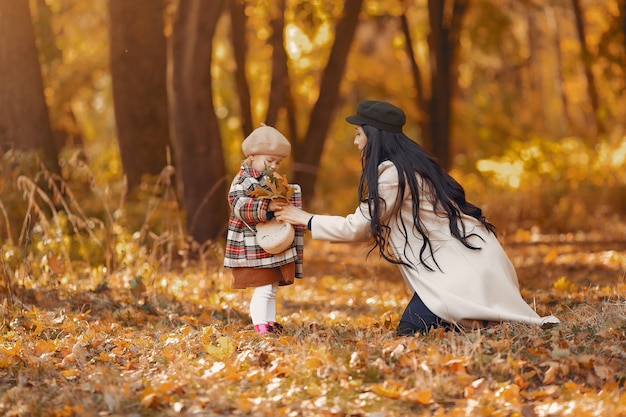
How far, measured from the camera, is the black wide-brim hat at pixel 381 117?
591 cm

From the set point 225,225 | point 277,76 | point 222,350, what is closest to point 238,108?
point 277,76

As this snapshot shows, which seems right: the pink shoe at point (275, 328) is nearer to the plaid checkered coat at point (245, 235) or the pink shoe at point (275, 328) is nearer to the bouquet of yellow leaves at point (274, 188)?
the plaid checkered coat at point (245, 235)

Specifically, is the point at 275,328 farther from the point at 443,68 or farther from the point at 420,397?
the point at 443,68

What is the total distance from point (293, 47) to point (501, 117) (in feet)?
27.4

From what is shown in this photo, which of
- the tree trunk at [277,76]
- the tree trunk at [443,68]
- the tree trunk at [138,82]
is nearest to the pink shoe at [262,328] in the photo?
the tree trunk at [138,82]

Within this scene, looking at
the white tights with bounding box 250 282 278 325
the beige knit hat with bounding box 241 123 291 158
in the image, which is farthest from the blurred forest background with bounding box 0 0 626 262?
the beige knit hat with bounding box 241 123 291 158

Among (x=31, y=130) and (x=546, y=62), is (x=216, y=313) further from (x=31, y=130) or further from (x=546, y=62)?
(x=546, y=62)

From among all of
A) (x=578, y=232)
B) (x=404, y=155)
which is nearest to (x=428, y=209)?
(x=404, y=155)

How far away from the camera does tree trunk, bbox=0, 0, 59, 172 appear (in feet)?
33.7

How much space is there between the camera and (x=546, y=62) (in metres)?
40.0

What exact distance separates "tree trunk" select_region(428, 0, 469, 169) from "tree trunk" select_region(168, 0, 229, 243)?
7.43 m

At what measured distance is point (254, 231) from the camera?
602cm

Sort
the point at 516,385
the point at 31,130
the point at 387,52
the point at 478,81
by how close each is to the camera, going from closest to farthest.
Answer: the point at 516,385 < the point at 31,130 < the point at 387,52 < the point at 478,81

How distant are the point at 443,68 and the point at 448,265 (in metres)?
13.2
